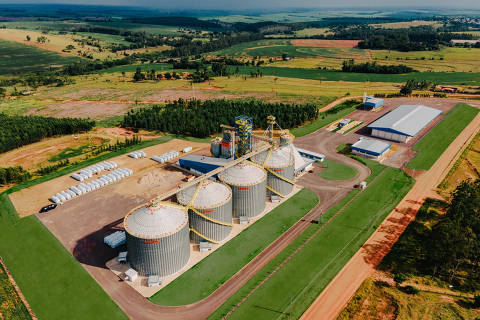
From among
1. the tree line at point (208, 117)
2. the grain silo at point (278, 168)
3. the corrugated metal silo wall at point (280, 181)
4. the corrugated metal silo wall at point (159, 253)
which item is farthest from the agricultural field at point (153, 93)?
the corrugated metal silo wall at point (159, 253)

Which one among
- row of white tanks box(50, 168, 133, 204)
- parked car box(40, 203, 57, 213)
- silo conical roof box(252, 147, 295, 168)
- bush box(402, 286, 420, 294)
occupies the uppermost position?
silo conical roof box(252, 147, 295, 168)

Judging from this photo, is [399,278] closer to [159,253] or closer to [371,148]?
[159,253]

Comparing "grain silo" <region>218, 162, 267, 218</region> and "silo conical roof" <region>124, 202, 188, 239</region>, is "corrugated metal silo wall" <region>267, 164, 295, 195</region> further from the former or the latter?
"silo conical roof" <region>124, 202, 188, 239</region>

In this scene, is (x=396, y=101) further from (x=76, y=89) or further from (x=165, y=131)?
(x=76, y=89)

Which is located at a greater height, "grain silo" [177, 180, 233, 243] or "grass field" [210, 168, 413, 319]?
"grain silo" [177, 180, 233, 243]

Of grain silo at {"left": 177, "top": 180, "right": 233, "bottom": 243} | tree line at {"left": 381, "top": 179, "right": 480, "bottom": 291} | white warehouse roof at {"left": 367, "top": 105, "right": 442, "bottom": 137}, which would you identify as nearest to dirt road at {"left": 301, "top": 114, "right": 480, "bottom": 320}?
tree line at {"left": 381, "top": 179, "right": 480, "bottom": 291}

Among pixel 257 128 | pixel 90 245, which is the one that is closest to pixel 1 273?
pixel 90 245

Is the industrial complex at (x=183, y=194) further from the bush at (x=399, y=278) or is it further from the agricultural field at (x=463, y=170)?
the bush at (x=399, y=278)

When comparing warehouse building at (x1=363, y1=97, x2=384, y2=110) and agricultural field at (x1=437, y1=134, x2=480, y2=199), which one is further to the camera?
warehouse building at (x1=363, y1=97, x2=384, y2=110)
